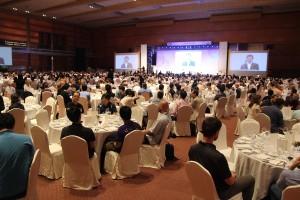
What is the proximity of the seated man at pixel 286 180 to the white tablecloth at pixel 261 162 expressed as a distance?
181 millimetres

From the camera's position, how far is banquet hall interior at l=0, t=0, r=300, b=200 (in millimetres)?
3107

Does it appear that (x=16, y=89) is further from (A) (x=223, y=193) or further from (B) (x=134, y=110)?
(A) (x=223, y=193)

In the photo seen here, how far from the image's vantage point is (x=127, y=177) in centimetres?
499

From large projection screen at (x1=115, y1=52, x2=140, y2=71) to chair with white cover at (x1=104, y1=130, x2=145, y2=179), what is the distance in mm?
22140

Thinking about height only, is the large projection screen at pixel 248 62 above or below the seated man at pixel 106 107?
above

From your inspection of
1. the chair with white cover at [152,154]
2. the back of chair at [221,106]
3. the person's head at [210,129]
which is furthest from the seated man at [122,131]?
the back of chair at [221,106]

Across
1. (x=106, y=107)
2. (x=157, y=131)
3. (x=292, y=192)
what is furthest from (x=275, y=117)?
(x=292, y=192)

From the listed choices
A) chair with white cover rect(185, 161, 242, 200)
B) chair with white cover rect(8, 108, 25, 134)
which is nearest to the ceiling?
chair with white cover rect(8, 108, 25, 134)

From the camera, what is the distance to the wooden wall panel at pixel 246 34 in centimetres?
2108

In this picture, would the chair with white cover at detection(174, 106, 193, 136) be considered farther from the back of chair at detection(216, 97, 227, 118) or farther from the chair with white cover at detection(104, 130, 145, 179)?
the chair with white cover at detection(104, 130, 145, 179)

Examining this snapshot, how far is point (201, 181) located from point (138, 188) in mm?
1885

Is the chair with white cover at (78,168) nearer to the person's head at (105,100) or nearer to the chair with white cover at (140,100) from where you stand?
the person's head at (105,100)

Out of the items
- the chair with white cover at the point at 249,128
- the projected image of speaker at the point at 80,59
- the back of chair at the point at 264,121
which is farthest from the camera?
the projected image of speaker at the point at 80,59

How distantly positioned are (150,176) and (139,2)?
53.7ft
